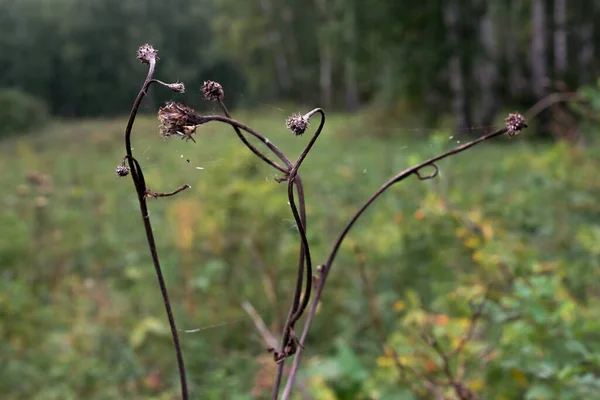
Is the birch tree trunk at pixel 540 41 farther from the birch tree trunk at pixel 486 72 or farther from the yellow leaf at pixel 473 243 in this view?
the yellow leaf at pixel 473 243

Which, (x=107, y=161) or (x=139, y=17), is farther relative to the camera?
(x=139, y=17)

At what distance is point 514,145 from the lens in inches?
440

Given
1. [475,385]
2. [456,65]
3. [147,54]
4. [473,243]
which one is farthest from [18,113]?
[456,65]

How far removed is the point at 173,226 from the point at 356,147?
9236 millimetres

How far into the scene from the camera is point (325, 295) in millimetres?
3049

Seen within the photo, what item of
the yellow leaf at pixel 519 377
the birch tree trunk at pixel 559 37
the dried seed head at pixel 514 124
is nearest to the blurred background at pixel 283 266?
the yellow leaf at pixel 519 377

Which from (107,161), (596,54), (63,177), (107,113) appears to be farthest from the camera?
(596,54)

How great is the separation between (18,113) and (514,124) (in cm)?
793

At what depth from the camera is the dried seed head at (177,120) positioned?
54 cm

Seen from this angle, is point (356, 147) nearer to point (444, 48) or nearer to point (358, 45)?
point (444, 48)

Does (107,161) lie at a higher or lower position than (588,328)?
higher

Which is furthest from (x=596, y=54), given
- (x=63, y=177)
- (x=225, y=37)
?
(x=225, y=37)

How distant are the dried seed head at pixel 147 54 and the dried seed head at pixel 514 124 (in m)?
0.40

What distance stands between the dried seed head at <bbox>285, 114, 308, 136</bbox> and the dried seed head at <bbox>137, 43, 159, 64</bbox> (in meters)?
0.17
